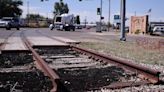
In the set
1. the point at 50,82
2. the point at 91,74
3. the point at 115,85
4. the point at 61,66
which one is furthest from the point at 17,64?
the point at 115,85

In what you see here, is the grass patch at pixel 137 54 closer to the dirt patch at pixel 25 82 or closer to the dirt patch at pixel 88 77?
the dirt patch at pixel 88 77

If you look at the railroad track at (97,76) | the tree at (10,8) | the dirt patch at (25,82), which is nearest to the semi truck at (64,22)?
the tree at (10,8)

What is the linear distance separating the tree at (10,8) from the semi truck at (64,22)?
165 feet

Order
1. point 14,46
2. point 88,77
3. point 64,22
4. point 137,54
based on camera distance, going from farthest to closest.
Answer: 1. point 64,22
2. point 14,46
3. point 137,54
4. point 88,77

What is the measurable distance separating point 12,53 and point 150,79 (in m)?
8.54

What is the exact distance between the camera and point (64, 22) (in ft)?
222

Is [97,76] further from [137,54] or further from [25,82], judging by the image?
[137,54]

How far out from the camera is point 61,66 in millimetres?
11492

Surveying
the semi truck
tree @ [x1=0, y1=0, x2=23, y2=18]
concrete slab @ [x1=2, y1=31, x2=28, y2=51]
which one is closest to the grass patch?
concrete slab @ [x1=2, y1=31, x2=28, y2=51]

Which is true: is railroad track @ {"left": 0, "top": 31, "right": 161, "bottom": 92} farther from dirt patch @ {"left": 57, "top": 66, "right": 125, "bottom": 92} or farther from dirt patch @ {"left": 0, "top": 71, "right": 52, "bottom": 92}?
dirt patch @ {"left": 0, "top": 71, "right": 52, "bottom": 92}

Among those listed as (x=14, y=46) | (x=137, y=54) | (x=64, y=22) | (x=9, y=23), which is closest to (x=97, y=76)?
(x=137, y=54)

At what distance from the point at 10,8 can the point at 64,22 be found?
59.5 metres

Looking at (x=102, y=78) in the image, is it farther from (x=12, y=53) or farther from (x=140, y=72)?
(x=12, y=53)

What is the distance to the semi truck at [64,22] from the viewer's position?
6769cm
